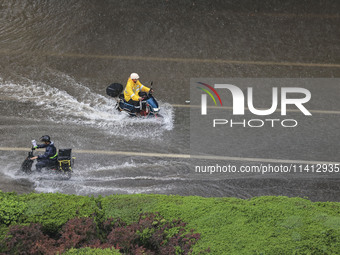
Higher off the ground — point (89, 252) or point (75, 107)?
point (75, 107)

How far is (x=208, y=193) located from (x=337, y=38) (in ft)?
30.1

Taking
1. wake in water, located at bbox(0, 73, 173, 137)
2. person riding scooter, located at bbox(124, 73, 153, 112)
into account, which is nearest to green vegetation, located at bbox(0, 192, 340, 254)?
wake in water, located at bbox(0, 73, 173, 137)

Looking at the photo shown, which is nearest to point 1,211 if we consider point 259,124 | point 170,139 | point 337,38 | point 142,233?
point 142,233

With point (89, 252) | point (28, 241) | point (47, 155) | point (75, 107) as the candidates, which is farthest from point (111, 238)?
point (75, 107)

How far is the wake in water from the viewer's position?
1369 centimetres

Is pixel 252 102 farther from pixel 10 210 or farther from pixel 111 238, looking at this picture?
pixel 10 210

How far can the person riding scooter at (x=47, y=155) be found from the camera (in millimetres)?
11395

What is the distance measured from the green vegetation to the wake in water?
440 cm

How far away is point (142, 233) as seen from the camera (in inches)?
328

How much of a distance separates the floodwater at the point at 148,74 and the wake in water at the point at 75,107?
3 cm

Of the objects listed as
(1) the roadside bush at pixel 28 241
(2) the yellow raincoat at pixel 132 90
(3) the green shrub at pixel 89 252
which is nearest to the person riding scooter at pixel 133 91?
(2) the yellow raincoat at pixel 132 90

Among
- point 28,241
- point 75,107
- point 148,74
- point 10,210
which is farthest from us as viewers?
point 148,74

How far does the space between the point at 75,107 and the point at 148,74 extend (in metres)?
2.80

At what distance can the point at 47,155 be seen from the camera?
11.4m
